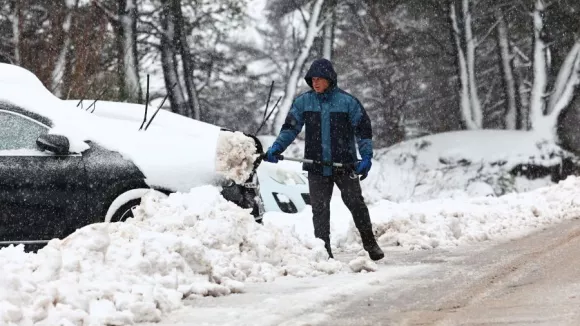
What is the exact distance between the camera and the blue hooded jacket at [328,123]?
26.2ft

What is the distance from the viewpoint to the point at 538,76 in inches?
963

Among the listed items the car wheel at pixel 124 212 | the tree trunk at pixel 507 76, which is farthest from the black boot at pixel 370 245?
the tree trunk at pixel 507 76

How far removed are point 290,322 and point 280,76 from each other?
38776 mm

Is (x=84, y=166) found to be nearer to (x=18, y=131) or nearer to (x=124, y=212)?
(x=124, y=212)

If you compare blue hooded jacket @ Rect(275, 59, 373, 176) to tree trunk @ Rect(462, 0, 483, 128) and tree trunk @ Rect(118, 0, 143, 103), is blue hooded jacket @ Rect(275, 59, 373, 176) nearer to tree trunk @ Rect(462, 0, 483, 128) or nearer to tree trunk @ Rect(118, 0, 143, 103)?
tree trunk @ Rect(118, 0, 143, 103)

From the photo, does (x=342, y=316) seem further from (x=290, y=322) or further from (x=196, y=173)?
(x=196, y=173)

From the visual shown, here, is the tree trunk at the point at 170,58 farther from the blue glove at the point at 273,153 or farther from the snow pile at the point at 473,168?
the blue glove at the point at 273,153

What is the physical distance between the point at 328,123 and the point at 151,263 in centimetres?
253

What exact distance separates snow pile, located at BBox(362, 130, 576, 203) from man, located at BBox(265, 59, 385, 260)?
41.0 ft

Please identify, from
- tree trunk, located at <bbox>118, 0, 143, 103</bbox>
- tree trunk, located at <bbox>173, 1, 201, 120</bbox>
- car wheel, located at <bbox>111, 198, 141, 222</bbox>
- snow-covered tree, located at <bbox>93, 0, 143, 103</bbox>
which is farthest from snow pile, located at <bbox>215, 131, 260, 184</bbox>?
tree trunk, located at <bbox>173, 1, 201, 120</bbox>

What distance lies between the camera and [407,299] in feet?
19.1

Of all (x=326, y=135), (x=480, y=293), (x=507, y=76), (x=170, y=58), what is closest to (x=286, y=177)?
(x=326, y=135)

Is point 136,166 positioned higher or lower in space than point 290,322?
higher

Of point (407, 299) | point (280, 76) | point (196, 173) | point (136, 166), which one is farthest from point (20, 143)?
point (280, 76)
